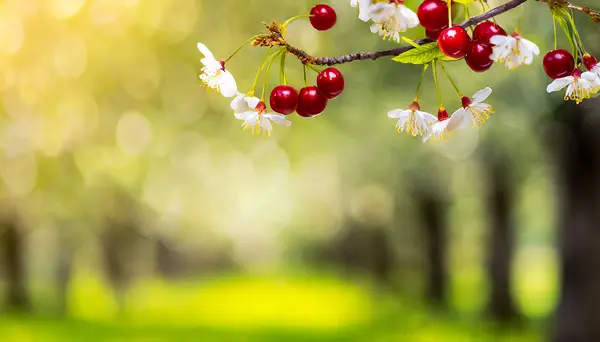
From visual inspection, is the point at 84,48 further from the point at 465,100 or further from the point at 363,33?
the point at 465,100

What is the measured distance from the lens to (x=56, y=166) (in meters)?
18.4

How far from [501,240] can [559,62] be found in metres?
16.9

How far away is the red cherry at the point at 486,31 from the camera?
2.07m

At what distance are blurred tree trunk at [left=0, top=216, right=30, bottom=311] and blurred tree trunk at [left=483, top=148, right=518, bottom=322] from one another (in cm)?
1541

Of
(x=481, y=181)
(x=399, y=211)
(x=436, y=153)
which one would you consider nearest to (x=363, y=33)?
(x=436, y=153)

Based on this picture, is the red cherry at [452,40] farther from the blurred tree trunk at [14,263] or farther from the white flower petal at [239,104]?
the blurred tree trunk at [14,263]

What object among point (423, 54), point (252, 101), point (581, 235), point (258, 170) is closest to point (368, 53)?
point (423, 54)

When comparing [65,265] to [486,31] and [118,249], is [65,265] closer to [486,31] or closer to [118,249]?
[118,249]

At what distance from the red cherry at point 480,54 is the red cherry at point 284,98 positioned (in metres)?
0.49

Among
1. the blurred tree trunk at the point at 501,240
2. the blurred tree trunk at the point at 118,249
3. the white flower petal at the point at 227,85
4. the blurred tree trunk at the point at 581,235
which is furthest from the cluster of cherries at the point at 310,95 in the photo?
the blurred tree trunk at the point at 118,249

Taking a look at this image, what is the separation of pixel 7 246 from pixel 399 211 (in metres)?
13.5

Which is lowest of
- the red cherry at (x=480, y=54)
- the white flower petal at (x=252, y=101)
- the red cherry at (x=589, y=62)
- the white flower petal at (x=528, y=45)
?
the white flower petal at (x=252, y=101)

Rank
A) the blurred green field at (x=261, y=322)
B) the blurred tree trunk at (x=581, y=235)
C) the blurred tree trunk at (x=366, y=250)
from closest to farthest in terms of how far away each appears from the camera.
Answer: the blurred tree trunk at (x=581, y=235), the blurred green field at (x=261, y=322), the blurred tree trunk at (x=366, y=250)

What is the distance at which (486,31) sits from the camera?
6.85 ft
